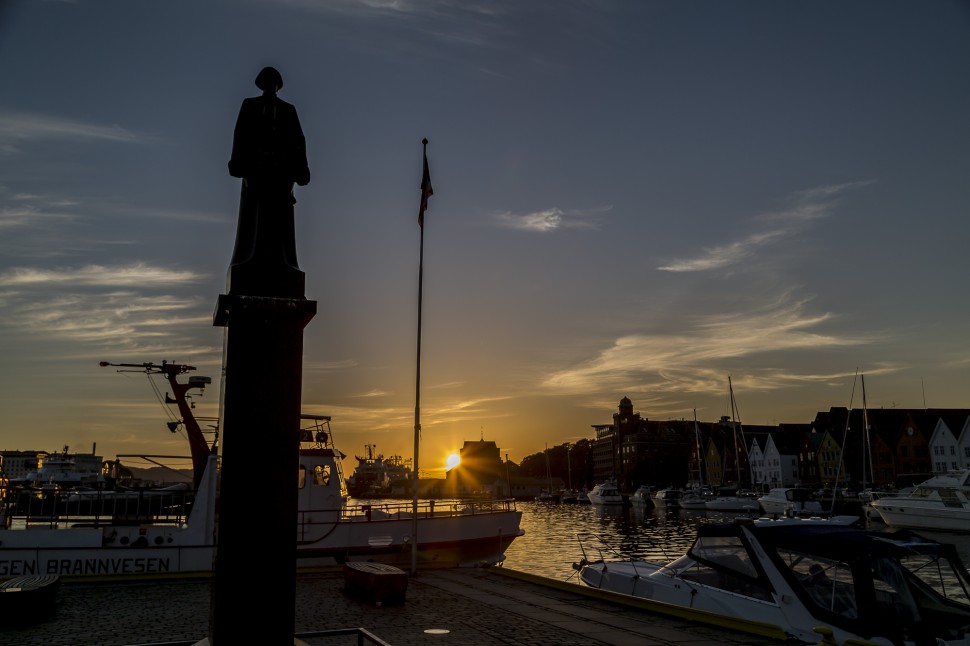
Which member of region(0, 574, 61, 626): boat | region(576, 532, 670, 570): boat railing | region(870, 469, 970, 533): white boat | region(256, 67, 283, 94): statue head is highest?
region(256, 67, 283, 94): statue head

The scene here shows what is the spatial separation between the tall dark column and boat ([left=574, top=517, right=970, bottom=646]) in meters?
7.74

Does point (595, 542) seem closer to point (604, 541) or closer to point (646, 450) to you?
point (604, 541)

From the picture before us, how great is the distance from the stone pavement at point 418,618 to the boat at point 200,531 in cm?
308

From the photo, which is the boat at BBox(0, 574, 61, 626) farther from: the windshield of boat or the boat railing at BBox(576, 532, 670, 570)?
the boat railing at BBox(576, 532, 670, 570)

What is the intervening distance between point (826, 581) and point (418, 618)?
7.61 meters

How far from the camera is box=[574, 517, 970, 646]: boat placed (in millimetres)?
11680

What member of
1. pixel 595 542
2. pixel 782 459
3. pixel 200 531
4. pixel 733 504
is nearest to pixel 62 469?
pixel 200 531

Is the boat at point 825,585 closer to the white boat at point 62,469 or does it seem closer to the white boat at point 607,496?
the white boat at point 62,469

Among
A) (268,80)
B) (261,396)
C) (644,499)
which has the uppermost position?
(268,80)

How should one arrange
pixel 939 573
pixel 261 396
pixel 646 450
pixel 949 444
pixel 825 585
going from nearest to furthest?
pixel 261 396 → pixel 939 573 → pixel 825 585 → pixel 949 444 → pixel 646 450

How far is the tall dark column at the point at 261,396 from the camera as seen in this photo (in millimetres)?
6789

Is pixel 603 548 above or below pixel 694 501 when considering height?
above

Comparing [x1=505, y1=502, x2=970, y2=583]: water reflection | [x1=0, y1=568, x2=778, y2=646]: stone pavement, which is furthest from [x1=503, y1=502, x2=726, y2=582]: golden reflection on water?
[x1=0, y1=568, x2=778, y2=646]: stone pavement

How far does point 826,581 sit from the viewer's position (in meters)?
12.8
